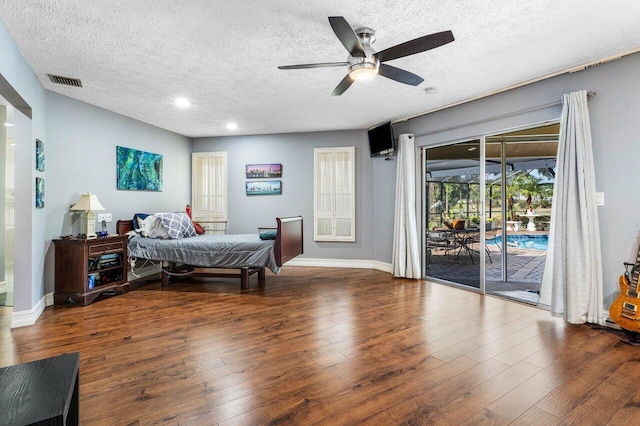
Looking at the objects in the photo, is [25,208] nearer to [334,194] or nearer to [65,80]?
[65,80]

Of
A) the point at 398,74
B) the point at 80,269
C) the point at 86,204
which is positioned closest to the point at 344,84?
the point at 398,74

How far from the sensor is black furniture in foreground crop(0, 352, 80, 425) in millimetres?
890

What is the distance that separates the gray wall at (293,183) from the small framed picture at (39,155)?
9.57 ft

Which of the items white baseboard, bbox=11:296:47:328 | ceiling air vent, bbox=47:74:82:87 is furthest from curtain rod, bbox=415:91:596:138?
white baseboard, bbox=11:296:47:328

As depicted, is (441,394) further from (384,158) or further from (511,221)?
(511,221)

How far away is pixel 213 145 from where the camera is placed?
6078 millimetres

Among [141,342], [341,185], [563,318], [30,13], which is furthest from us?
[341,185]

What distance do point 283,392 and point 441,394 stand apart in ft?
3.08

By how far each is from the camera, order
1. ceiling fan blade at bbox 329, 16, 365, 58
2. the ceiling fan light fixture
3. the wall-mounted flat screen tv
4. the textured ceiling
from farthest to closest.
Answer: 1. the wall-mounted flat screen tv
2. the ceiling fan light fixture
3. the textured ceiling
4. ceiling fan blade at bbox 329, 16, 365, 58

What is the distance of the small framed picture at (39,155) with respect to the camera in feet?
10.5

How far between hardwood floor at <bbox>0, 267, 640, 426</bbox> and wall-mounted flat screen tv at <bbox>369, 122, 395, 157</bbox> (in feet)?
8.16

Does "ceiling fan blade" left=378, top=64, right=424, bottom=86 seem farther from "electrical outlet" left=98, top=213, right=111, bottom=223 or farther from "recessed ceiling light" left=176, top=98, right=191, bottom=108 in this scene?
"electrical outlet" left=98, top=213, right=111, bottom=223

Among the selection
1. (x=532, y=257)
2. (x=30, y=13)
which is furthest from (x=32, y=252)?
(x=532, y=257)

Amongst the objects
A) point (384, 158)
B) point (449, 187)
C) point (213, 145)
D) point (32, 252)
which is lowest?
point (32, 252)
